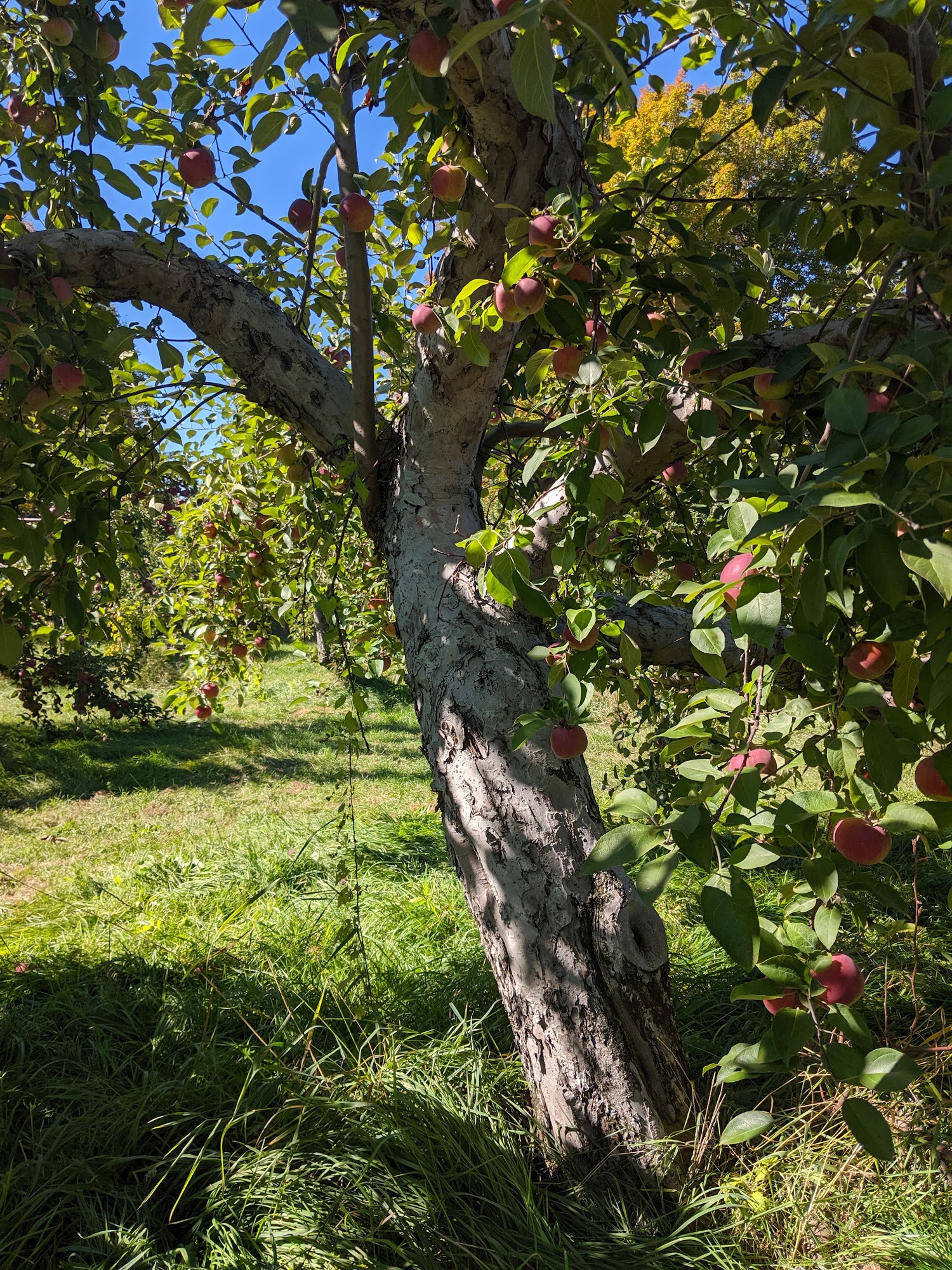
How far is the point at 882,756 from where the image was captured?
81cm

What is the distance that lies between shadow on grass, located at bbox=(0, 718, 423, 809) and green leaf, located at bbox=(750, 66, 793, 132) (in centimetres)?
449

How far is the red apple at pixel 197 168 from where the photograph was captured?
158 centimetres

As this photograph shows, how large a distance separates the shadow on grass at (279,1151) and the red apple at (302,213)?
2070 mm

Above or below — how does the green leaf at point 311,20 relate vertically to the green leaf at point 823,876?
above

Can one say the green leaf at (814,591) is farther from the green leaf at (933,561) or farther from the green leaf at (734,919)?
the green leaf at (734,919)

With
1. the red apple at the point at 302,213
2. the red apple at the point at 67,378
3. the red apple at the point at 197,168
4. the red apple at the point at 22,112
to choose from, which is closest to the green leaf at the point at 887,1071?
the red apple at the point at 67,378

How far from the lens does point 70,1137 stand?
5.91 ft

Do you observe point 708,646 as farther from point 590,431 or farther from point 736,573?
point 590,431

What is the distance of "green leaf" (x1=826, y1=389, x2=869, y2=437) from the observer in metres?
0.76

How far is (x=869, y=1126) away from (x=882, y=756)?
1.40ft

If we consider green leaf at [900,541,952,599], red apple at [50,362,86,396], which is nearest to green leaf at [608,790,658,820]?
green leaf at [900,541,952,599]

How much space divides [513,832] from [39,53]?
7.46ft

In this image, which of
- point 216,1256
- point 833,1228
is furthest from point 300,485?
point 833,1228

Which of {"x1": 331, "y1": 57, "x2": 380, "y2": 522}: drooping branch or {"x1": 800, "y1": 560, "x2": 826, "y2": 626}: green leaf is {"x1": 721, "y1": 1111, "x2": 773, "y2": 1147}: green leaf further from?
{"x1": 331, "y1": 57, "x2": 380, "y2": 522}: drooping branch
